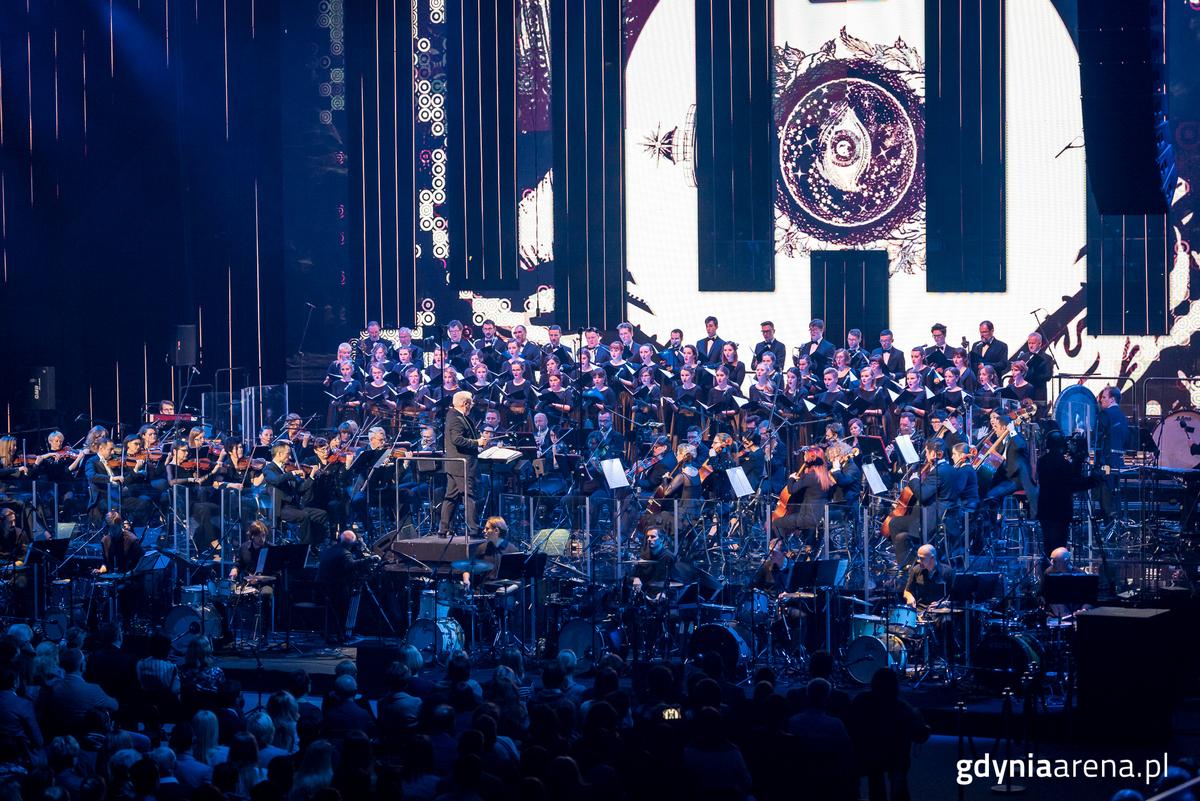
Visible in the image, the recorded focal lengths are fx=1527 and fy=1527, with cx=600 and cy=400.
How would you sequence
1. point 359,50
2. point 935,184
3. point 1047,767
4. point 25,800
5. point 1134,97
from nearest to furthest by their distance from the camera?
1. point 25,800
2. point 1047,767
3. point 1134,97
4. point 935,184
5. point 359,50

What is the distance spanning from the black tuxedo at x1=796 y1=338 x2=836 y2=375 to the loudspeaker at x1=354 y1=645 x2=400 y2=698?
26.5 feet

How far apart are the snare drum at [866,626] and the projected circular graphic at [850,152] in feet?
34.4

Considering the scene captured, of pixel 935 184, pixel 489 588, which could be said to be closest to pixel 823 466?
pixel 489 588

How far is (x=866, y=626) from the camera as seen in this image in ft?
39.6

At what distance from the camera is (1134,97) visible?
426 inches

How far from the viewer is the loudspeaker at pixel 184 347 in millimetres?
19266

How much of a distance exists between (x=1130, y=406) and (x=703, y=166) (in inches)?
264

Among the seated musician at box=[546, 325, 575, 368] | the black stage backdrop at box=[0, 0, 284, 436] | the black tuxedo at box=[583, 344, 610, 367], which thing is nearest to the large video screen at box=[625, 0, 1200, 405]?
the seated musician at box=[546, 325, 575, 368]

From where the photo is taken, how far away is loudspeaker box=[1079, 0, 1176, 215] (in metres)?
10.7

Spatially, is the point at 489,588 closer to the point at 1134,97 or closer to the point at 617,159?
the point at 1134,97

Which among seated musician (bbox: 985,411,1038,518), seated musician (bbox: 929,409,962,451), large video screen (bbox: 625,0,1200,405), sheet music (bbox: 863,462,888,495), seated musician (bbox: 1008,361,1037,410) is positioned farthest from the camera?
large video screen (bbox: 625,0,1200,405)

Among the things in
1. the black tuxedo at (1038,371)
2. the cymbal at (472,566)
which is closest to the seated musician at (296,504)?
A: the cymbal at (472,566)

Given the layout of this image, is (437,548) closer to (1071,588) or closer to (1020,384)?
(1071,588)

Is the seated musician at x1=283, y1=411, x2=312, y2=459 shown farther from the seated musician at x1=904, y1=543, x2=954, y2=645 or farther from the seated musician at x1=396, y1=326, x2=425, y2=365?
the seated musician at x1=904, y1=543, x2=954, y2=645
